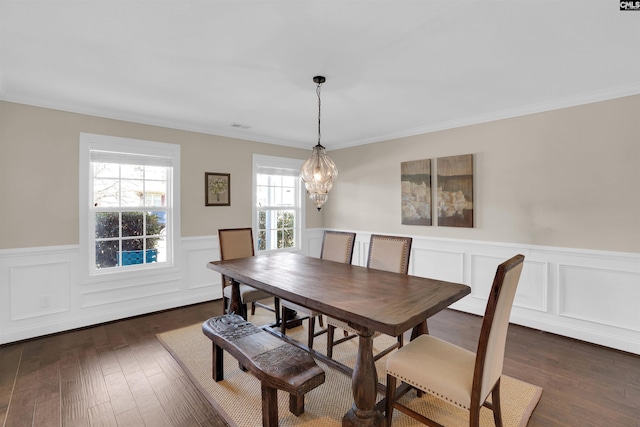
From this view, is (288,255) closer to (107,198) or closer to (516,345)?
(107,198)

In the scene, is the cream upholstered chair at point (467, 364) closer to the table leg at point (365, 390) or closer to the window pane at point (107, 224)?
the table leg at point (365, 390)

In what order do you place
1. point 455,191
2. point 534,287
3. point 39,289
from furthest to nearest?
point 455,191
point 534,287
point 39,289

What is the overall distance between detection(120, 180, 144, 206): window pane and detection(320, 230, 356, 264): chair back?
7.99 ft

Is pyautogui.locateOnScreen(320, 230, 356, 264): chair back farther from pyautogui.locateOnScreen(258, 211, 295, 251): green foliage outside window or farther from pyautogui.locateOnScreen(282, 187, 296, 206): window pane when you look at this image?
pyautogui.locateOnScreen(282, 187, 296, 206): window pane

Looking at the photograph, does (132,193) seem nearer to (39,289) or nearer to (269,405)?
(39,289)

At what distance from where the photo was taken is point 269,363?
181cm

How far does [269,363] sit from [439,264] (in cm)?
301

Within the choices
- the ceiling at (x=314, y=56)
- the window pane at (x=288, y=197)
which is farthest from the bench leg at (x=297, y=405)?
the window pane at (x=288, y=197)

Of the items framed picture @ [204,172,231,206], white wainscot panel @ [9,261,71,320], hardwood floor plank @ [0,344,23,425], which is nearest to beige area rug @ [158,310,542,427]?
hardwood floor plank @ [0,344,23,425]

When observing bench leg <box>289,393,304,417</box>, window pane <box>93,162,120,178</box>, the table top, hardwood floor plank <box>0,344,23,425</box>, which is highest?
window pane <box>93,162,120,178</box>

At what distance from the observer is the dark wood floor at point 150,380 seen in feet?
6.54

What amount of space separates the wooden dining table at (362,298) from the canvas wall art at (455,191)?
176cm

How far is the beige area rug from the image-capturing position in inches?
77.5

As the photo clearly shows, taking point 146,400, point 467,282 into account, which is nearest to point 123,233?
point 146,400
